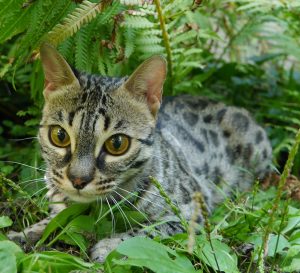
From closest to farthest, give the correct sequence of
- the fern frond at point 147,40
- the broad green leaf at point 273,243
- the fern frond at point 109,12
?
the broad green leaf at point 273,243 < the fern frond at point 109,12 < the fern frond at point 147,40

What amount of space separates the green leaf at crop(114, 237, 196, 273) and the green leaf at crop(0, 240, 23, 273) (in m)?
0.47

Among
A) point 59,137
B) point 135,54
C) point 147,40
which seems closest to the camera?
point 59,137

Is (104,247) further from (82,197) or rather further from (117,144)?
(117,144)

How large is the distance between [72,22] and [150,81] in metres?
0.69

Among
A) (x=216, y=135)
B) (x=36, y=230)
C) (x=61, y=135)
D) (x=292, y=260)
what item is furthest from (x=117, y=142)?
(x=216, y=135)

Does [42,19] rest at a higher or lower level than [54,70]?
higher

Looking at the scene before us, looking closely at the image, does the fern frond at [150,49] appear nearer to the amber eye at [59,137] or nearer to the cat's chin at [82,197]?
the amber eye at [59,137]

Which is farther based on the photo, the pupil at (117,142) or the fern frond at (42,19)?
the fern frond at (42,19)

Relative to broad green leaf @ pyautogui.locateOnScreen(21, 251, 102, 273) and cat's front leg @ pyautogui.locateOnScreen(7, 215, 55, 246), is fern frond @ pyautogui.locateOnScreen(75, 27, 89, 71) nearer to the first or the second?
cat's front leg @ pyautogui.locateOnScreen(7, 215, 55, 246)

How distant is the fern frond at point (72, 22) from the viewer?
11.8ft

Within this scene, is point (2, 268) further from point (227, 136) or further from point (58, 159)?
point (227, 136)

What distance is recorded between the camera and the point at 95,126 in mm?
3180

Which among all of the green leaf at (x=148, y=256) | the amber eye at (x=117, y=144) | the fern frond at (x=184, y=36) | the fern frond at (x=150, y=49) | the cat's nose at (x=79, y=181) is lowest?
the green leaf at (x=148, y=256)

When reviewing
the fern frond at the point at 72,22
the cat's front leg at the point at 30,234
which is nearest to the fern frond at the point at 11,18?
the fern frond at the point at 72,22
